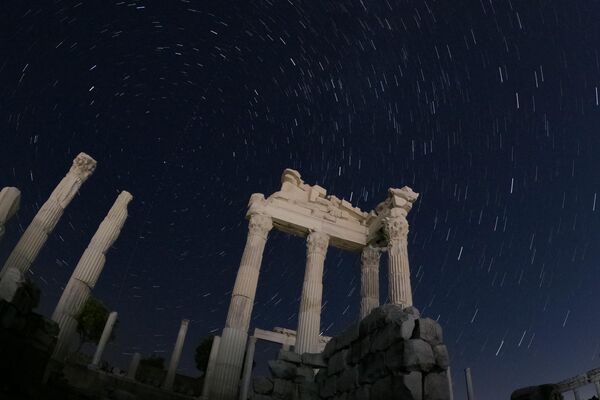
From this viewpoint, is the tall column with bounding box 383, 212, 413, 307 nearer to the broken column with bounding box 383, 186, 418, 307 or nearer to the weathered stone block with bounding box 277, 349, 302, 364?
the broken column with bounding box 383, 186, 418, 307

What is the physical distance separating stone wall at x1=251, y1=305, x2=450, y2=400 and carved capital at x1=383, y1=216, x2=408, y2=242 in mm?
9867

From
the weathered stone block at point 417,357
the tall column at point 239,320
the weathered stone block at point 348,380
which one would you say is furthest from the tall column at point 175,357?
the weathered stone block at point 417,357

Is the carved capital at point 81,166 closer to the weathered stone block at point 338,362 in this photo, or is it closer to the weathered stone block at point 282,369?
the weathered stone block at point 282,369

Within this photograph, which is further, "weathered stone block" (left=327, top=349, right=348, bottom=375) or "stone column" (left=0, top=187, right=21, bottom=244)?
"stone column" (left=0, top=187, right=21, bottom=244)

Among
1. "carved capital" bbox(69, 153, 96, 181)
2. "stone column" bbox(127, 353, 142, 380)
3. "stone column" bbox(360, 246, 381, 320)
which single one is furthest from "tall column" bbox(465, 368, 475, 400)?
"carved capital" bbox(69, 153, 96, 181)

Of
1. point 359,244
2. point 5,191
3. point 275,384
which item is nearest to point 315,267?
point 359,244

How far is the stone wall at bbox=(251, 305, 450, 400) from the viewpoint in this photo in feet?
20.6

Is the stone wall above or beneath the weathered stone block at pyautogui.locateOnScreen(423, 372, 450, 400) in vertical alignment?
above

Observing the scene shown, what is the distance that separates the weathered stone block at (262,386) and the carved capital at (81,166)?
17095 millimetres

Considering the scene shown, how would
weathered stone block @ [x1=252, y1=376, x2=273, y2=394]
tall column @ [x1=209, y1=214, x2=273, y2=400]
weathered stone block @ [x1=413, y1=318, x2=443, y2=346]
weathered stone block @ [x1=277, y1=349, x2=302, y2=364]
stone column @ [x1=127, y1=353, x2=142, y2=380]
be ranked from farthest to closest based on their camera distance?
stone column @ [x1=127, y1=353, x2=142, y2=380]
tall column @ [x1=209, y1=214, x2=273, y2=400]
weathered stone block @ [x1=277, y1=349, x2=302, y2=364]
weathered stone block @ [x1=252, y1=376, x2=273, y2=394]
weathered stone block @ [x1=413, y1=318, x2=443, y2=346]

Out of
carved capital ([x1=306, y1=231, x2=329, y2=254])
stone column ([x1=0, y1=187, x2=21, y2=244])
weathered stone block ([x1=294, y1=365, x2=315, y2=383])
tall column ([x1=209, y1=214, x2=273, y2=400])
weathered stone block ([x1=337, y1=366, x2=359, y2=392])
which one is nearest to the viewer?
weathered stone block ([x1=337, y1=366, x2=359, y2=392])

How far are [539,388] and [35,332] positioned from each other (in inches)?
360

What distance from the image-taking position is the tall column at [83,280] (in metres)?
17.5

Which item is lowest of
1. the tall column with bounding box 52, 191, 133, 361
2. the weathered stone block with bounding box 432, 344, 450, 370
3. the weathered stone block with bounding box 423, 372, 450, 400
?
the weathered stone block with bounding box 423, 372, 450, 400
